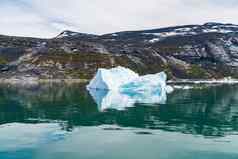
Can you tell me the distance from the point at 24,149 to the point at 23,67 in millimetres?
144753

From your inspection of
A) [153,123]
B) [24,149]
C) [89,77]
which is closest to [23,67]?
[89,77]

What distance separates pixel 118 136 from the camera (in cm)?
3497

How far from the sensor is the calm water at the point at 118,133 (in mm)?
28203

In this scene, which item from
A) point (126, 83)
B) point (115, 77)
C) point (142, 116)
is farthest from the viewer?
point (115, 77)

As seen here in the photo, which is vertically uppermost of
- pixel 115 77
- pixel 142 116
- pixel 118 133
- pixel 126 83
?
pixel 115 77

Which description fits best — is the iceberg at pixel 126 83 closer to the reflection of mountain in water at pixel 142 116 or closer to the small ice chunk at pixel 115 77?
the small ice chunk at pixel 115 77

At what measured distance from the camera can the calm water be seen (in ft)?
92.5

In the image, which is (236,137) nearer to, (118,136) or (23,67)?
(118,136)

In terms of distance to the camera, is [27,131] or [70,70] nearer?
[27,131]

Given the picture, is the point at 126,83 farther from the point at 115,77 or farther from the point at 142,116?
the point at 142,116

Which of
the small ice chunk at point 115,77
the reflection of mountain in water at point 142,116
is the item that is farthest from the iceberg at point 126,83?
the reflection of mountain in water at point 142,116

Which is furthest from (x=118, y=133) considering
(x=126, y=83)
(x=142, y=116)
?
(x=126, y=83)

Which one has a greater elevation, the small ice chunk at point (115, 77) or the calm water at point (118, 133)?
the small ice chunk at point (115, 77)

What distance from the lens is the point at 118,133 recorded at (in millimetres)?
36531
